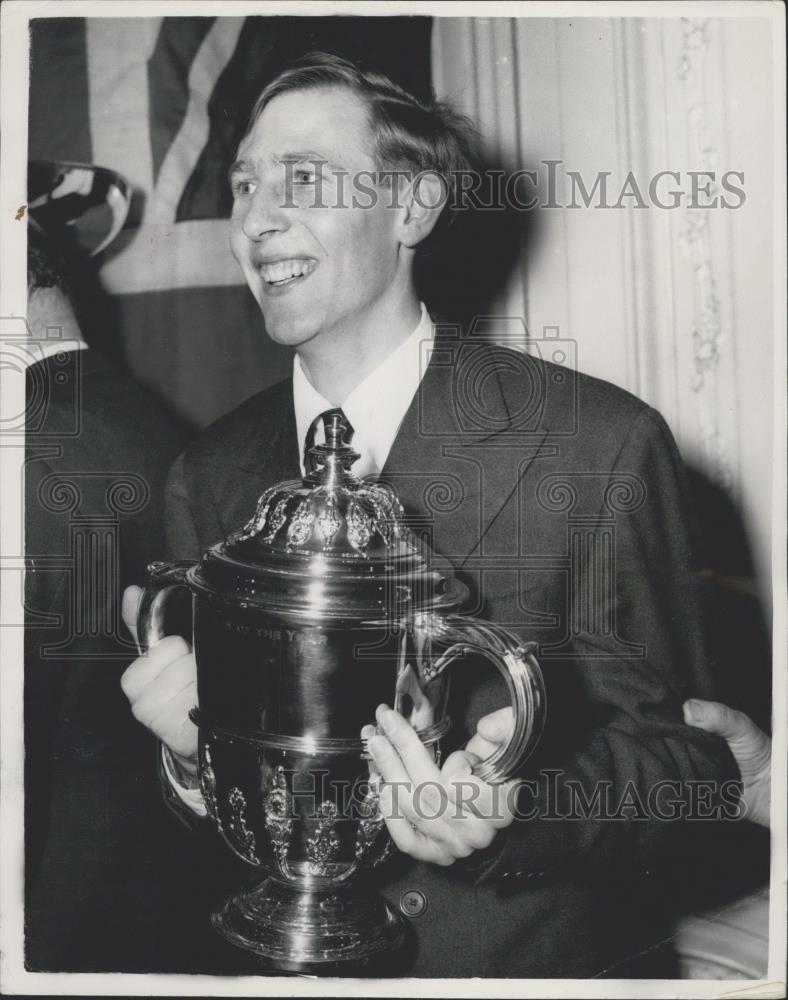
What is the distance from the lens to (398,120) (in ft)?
5.14

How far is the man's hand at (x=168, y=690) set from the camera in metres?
1.44

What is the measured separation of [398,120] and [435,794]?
912 mm

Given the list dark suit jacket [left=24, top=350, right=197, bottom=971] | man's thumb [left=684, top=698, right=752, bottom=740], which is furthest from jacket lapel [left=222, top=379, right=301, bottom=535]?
man's thumb [left=684, top=698, right=752, bottom=740]

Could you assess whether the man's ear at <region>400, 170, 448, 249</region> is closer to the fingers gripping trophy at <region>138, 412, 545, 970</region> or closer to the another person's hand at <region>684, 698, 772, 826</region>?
the fingers gripping trophy at <region>138, 412, 545, 970</region>

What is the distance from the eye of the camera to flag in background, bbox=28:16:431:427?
169 cm

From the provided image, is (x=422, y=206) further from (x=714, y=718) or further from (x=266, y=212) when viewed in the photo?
(x=714, y=718)

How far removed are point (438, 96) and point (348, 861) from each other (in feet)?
3.48

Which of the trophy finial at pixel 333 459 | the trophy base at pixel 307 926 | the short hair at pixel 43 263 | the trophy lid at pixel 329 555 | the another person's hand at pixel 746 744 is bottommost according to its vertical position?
the trophy base at pixel 307 926

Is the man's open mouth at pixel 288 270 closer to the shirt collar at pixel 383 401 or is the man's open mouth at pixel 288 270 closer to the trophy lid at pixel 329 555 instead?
the shirt collar at pixel 383 401

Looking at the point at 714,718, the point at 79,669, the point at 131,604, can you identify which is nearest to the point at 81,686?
the point at 79,669

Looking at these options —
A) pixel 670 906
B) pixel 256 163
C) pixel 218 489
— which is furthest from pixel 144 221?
pixel 670 906

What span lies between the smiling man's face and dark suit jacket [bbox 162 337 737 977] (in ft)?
0.52

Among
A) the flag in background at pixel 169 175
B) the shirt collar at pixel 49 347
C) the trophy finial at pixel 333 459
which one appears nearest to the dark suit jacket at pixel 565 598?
the trophy finial at pixel 333 459

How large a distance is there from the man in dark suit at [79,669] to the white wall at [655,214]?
2.17 ft
